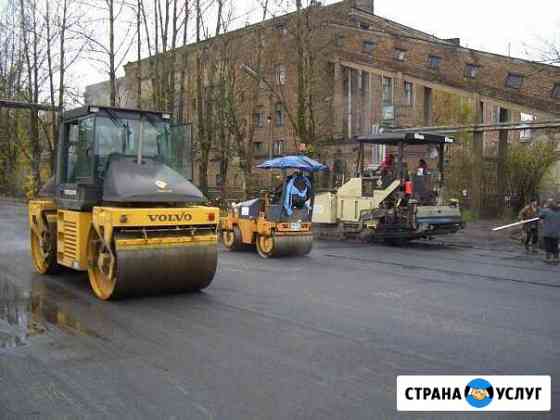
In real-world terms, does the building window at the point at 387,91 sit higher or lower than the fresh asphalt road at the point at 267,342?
higher

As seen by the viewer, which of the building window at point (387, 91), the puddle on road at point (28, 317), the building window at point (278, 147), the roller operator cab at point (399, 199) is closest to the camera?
the puddle on road at point (28, 317)

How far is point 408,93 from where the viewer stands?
3472cm

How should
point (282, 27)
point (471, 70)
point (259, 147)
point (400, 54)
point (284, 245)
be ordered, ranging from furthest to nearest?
1. point (259, 147)
2. point (400, 54)
3. point (471, 70)
4. point (282, 27)
5. point (284, 245)

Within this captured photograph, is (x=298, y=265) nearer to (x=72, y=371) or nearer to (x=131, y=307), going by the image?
(x=131, y=307)

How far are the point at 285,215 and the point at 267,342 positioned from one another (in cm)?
693

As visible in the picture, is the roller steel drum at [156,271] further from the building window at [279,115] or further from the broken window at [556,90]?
the building window at [279,115]

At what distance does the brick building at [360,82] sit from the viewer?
2528cm

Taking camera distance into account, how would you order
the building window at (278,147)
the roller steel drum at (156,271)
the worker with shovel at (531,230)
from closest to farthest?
the roller steel drum at (156,271) < the worker with shovel at (531,230) < the building window at (278,147)

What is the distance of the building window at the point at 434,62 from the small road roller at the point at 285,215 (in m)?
20.9

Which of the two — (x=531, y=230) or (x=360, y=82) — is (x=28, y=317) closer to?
(x=531, y=230)

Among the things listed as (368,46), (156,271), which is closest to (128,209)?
(156,271)

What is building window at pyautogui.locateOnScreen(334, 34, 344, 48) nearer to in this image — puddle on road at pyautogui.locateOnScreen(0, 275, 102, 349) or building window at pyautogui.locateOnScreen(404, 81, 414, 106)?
building window at pyautogui.locateOnScreen(404, 81, 414, 106)

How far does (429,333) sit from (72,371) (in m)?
3.66

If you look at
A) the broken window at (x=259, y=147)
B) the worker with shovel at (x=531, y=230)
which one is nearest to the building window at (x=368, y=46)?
the broken window at (x=259, y=147)
